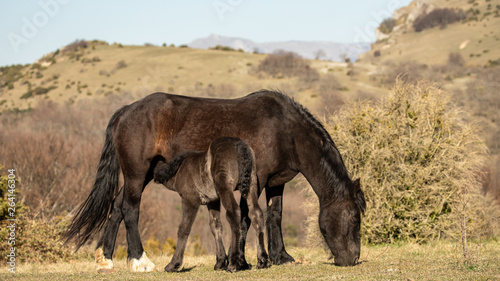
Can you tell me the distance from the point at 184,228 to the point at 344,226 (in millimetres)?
2593

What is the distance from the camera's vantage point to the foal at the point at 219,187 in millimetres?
7602

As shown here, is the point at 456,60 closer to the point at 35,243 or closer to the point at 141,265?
the point at 35,243

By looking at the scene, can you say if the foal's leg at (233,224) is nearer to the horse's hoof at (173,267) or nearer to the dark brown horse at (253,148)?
the dark brown horse at (253,148)

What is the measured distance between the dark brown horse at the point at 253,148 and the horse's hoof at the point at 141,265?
0.06 ft

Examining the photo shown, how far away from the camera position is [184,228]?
771 centimetres

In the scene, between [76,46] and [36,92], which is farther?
[76,46]

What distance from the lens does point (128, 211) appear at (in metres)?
9.03

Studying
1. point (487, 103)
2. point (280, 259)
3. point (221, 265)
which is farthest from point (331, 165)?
point (487, 103)

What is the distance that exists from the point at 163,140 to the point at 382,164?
712 cm

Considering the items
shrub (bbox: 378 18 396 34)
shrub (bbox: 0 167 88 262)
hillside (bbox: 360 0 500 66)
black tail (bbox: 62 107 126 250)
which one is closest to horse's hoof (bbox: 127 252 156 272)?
black tail (bbox: 62 107 126 250)

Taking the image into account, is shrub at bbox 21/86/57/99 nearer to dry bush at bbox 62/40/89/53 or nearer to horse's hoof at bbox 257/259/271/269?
dry bush at bbox 62/40/89/53

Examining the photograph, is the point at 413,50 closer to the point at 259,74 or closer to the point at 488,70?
the point at 488,70

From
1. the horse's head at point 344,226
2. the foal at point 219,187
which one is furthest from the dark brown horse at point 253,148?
the foal at point 219,187

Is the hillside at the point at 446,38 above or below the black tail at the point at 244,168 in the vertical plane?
above
